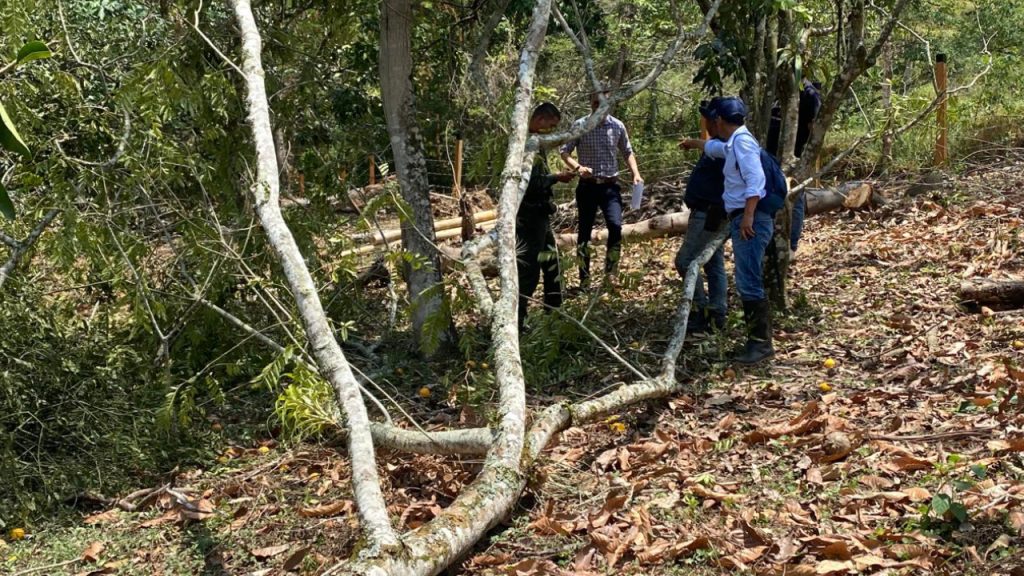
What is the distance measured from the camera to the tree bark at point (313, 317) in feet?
12.1

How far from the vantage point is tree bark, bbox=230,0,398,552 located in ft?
12.1

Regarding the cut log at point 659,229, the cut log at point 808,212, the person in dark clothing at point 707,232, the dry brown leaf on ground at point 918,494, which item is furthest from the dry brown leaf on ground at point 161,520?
the cut log at point 659,229

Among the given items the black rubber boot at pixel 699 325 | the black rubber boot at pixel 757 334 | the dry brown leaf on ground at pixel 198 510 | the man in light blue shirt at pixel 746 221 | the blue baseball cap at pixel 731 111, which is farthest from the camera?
the black rubber boot at pixel 699 325

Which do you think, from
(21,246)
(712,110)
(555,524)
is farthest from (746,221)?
(21,246)

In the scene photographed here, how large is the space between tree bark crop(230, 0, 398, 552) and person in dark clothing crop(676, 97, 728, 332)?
281 cm

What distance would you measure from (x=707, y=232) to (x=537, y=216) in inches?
47.4

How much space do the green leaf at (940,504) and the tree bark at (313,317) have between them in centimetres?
198

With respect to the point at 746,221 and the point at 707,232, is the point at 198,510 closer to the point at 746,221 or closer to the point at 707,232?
the point at 746,221

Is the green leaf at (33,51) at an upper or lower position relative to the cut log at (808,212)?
upper

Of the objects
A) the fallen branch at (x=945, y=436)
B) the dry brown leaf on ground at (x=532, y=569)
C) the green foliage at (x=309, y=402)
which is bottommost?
the dry brown leaf on ground at (x=532, y=569)

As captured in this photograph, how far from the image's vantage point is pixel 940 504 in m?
3.57

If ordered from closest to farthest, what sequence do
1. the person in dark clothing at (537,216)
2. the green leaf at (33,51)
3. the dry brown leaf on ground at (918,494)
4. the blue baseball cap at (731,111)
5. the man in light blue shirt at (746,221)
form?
the green leaf at (33,51) < the dry brown leaf on ground at (918,494) < the man in light blue shirt at (746,221) < the blue baseball cap at (731,111) < the person in dark clothing at (537,216)

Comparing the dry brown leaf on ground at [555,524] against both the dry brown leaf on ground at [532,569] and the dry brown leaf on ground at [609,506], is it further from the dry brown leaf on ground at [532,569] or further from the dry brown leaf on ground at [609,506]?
the dry brown leaf on ground at [532,569]

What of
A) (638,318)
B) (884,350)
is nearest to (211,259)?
(638,318)
